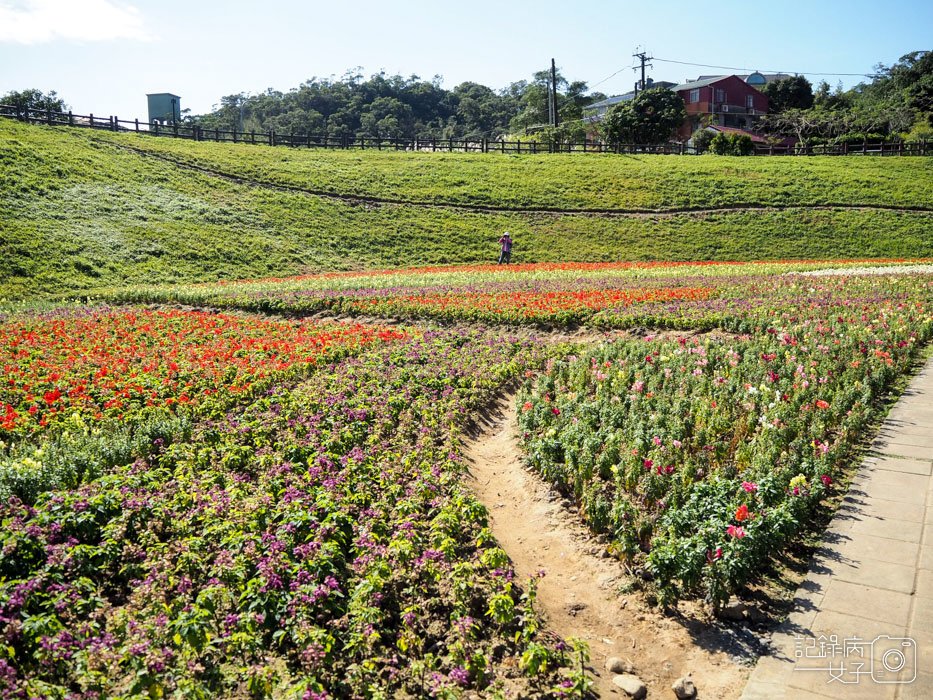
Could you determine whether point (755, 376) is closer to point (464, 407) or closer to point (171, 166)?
point (464, 407)

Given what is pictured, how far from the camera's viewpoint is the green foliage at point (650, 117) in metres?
61.1

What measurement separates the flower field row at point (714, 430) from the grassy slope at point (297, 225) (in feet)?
72.0

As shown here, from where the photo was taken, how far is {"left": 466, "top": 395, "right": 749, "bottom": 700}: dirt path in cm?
481

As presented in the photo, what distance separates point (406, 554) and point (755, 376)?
21.0 ft

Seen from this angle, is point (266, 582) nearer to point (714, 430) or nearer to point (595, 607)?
point (595, 607)

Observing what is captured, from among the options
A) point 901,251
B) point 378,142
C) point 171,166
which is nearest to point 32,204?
point 171,166

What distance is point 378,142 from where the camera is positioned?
54.5 meters

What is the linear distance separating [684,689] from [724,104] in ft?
276

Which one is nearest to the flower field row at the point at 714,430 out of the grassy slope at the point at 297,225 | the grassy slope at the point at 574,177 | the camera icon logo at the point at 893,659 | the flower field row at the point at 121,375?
the camera icon logo at the point at 893,659

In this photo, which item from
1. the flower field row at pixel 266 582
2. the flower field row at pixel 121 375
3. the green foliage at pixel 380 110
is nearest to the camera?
the flower field row at pixel 266 582

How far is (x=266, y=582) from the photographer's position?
5.11 meters

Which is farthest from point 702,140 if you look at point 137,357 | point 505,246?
point 137,357

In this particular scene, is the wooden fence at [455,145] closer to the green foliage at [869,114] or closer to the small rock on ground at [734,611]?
the green foliage at [869,114]

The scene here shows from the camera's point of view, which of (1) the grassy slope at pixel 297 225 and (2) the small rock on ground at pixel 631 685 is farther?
(1) the grassy slope at pixel 297 225
